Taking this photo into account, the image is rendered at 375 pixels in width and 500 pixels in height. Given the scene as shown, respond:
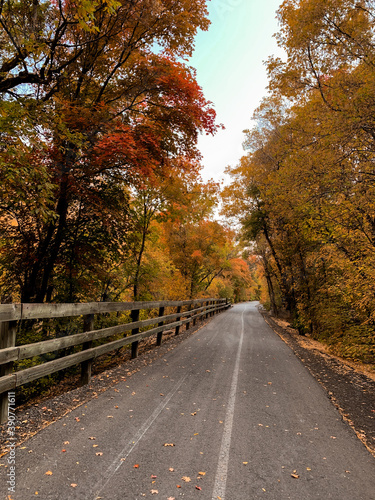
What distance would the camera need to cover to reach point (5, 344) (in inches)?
117

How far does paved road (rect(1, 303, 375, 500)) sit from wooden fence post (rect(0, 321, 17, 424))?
0.46m

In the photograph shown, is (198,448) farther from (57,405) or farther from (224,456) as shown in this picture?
(57,405)

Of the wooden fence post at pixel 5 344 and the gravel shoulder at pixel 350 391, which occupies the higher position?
the wooden fence post at pixel 5 344

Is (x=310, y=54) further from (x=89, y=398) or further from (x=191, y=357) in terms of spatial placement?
(x=89, y=398)

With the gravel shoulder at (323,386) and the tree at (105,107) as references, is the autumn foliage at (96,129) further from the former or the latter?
the gravel shoulder at (323,386)

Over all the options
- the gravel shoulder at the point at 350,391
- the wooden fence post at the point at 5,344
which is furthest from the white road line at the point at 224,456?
the wooden fence post at the point at 5,344

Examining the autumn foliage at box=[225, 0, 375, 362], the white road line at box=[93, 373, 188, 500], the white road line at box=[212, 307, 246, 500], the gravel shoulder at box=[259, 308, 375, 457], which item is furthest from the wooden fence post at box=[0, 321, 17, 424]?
the autumn foliage at box=[225, 0, 375, 362]

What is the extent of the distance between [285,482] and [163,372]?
3.23 metres

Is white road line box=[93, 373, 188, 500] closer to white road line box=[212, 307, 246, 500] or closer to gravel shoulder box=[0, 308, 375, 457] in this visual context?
white road line box=[212, 307, 246, 500]

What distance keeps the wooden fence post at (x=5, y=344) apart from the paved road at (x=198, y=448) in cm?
46

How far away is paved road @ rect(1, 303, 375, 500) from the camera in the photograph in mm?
2361

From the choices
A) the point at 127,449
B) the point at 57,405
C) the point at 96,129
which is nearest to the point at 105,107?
the point at 96,129

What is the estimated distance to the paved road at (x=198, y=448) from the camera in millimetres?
2361

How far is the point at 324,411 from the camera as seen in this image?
4.20 metres
